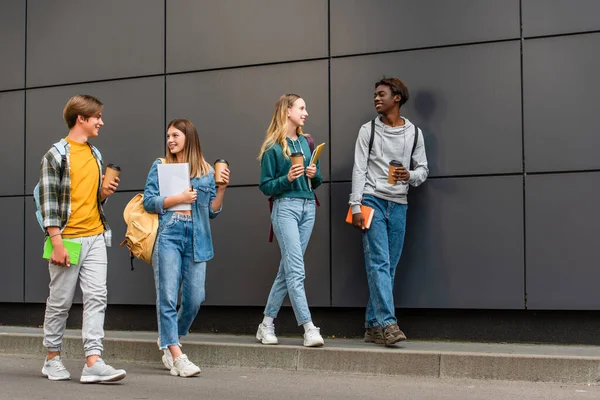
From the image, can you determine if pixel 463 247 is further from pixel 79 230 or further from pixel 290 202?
pixel 79 230

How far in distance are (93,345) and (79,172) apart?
124 centimetres

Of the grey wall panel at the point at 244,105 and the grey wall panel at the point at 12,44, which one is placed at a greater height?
the grey wall panel at the point at 12,44

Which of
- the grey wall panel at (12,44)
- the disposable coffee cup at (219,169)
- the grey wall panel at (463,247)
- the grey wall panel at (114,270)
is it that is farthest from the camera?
the grey wall panel at (12,44)

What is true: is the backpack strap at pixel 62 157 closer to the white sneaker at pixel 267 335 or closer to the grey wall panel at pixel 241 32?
the white sneaker at pixel 267 335

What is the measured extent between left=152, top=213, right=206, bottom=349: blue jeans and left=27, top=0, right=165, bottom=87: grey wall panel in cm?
310

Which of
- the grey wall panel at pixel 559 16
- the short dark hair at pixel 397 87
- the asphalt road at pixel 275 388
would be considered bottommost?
the asphalt road at pixel 275 388

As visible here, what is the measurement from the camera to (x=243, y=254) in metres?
8.65

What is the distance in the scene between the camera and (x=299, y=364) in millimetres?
7047

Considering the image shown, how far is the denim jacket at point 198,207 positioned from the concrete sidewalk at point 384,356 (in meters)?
1.11

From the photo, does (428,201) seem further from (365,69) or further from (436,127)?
(365,69)

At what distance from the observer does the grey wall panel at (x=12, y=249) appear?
31.9 ft

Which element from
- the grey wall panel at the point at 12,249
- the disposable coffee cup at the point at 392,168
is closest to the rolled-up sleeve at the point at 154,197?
the disposable coffee cup at the point at 392,168

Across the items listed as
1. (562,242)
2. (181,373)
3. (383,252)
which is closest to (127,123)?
(383,252)

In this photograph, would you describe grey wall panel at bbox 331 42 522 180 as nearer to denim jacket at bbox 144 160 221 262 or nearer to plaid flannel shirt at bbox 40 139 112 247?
denim jacket at bbox 144 160 221 262
